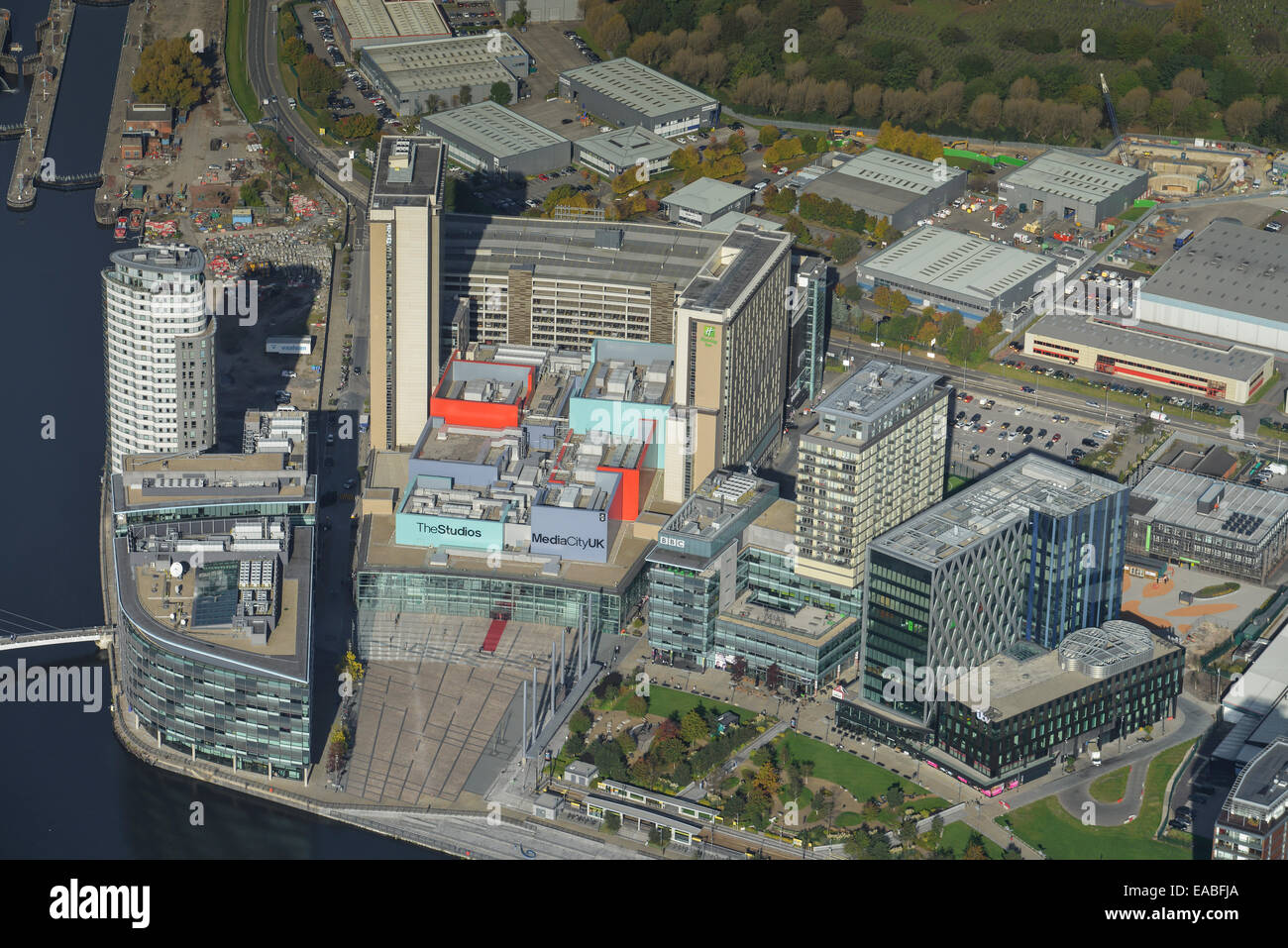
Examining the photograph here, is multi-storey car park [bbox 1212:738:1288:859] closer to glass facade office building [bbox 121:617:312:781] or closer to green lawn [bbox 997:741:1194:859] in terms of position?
green lawn [bbox 997:741:1194:859]

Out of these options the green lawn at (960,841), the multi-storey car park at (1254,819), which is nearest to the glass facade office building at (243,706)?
the green lawn at (960,841)

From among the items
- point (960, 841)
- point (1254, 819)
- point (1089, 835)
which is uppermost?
point (1254, 819)

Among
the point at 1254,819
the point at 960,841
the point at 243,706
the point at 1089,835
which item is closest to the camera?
the point at 1254,819

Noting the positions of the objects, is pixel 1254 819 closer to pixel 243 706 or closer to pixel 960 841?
pixel 960 841

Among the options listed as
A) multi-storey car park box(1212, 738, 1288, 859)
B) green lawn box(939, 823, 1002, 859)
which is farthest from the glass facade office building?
multi-storey car park box(1212, 738, 1288, 859)

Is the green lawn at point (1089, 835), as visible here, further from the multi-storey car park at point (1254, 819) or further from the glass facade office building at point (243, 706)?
the glass facade office building at point (243, 706)

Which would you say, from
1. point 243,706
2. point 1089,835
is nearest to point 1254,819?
point 1089,835

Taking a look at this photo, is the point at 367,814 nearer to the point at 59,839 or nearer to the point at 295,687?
the point at 295,687
